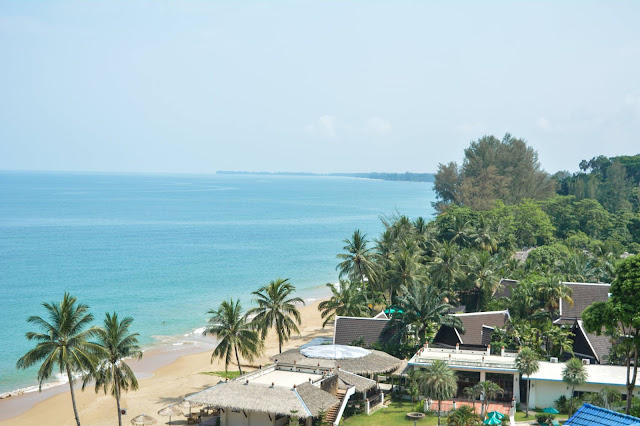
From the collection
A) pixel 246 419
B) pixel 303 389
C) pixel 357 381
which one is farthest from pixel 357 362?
pixel 246 419

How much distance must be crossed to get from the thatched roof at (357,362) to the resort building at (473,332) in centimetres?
567

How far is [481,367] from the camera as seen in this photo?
125ft

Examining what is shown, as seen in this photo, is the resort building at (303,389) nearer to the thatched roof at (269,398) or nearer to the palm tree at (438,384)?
the thatched roof at (269,398)

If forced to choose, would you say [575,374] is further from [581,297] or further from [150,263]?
[150,263]

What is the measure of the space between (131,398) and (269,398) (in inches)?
650

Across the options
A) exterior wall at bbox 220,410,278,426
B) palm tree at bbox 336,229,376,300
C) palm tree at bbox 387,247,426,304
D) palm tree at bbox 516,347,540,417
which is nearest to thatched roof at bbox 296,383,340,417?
exterior wall at bbox 220,410,278,426

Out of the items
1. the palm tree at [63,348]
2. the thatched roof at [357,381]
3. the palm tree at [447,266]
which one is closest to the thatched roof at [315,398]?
the thatched roof at [357,381]

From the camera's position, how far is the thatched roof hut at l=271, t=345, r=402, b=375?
38.5 meters

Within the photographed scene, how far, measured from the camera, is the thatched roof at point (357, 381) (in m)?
36.5

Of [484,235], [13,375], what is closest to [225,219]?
[484,235]

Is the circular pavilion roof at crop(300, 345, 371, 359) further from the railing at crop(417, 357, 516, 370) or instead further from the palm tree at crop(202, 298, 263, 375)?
the railing at crop(417, 357, 516, 370)

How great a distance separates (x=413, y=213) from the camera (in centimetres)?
19288

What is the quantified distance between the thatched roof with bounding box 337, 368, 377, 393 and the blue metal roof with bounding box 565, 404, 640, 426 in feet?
55.1

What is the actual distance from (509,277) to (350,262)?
650 inches
